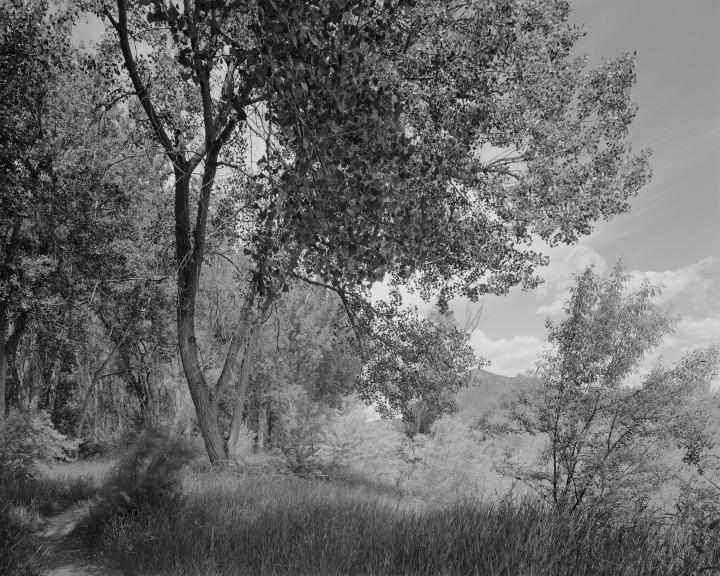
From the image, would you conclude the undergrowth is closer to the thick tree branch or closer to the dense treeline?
the dense treeline

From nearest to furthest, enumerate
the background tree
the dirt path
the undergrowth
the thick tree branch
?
the undergrowth < the dirt path < the thick tree branch < the background tree

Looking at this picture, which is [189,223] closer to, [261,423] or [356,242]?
[356,242]

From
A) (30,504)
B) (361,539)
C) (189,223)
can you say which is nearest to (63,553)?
(30,504)

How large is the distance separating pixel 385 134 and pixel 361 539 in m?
4.41

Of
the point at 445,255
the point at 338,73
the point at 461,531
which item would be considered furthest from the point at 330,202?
the point at 445,255

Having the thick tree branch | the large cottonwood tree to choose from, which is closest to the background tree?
the large cottonwood tree

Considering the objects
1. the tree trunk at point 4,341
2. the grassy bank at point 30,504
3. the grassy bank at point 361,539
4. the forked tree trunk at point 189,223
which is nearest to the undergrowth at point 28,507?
the grassy bank at point 30,504

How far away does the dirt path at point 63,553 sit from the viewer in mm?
6383

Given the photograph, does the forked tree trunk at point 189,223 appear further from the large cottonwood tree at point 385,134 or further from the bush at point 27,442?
the bush at point 27,442

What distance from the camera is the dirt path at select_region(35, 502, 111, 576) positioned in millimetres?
6383

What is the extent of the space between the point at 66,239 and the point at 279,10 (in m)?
12.4

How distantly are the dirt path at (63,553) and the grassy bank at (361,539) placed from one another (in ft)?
0.75

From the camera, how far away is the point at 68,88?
39.1ft

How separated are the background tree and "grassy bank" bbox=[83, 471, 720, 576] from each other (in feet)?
14.3
